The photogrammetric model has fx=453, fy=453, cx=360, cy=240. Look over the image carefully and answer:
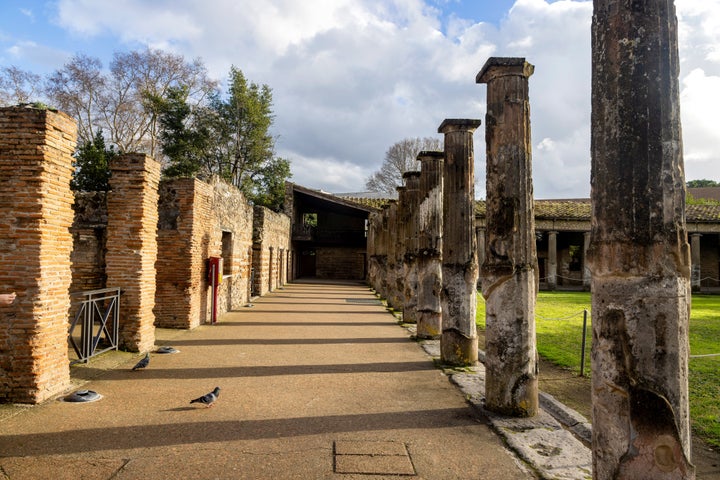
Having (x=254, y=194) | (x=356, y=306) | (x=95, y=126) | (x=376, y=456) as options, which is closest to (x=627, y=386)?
(x=376, y=456)

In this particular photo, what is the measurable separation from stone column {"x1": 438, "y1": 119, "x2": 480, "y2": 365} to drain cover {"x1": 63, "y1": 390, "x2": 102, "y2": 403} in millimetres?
4678

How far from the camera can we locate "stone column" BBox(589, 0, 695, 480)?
256cm

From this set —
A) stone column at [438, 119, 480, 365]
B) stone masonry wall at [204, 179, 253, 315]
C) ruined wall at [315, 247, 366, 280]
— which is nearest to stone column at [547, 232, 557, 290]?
ruined wall at [315, 247, 366, 280]

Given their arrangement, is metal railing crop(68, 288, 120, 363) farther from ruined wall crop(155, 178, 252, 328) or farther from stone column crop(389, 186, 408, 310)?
stone column crop(389, 186, 408, 310)

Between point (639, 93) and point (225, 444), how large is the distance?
3.99m

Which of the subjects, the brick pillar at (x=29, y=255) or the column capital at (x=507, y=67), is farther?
the column capital at (x=507, y=67)

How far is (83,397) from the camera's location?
4852 millimetres

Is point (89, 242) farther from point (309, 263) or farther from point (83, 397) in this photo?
point (309, 263)

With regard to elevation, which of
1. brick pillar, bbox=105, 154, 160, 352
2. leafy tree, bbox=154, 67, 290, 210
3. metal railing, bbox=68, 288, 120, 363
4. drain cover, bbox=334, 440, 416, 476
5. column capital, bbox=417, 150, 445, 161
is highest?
leafy tree, bbox=154, 67, 290, 210

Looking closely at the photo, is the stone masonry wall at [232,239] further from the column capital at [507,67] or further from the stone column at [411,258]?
the column capital at [507,67]

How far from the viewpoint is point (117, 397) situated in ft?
16.5

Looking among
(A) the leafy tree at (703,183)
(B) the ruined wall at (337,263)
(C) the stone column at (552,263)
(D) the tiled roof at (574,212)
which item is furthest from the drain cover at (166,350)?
(A) the leafy tree at (703,183)

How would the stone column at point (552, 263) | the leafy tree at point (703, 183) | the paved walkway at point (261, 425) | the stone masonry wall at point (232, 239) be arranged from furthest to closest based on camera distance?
1. the leafy tree at point (703, 183)
2. the stone column at point (552, 263)
3. the stone masonry wall at point (232, 239)
4. the paved walkway at point (261, 425)

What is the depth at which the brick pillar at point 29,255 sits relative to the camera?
4742mm
